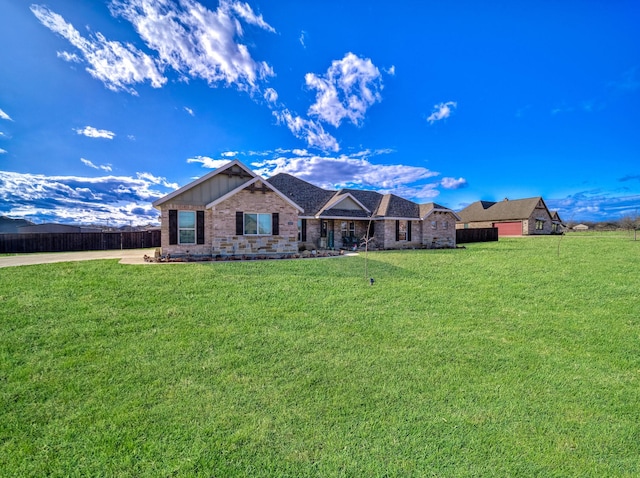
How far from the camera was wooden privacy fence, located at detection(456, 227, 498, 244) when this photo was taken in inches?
1161

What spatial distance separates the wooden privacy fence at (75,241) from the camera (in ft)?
64.2

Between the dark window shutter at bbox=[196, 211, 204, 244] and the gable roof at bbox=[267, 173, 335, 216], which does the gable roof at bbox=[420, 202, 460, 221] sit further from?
the dark window shutter at bbox=[196, 211, 204, 244]

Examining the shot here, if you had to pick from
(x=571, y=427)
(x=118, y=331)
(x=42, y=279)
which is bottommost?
(x=571, y=427)

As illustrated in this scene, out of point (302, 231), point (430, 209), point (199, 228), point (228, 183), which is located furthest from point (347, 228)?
point (199, 228)

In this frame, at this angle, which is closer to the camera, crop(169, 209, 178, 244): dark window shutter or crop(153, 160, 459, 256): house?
crop(169, 209, 178, 244): dark window shutter

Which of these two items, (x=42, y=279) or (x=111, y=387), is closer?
(x=111, y=387)

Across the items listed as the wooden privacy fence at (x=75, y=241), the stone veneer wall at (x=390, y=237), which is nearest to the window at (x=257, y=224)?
the stone veneer wall at (x=390, y=237)

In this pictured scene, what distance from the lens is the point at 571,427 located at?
3408 mm

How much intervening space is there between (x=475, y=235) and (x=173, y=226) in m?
28.4

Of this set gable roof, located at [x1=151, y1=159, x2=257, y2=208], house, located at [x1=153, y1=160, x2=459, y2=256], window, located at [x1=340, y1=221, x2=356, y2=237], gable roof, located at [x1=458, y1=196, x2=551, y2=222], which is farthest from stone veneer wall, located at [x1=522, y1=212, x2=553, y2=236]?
gable roof, located at [x1=151, y1=159, x2=257, y2=208]

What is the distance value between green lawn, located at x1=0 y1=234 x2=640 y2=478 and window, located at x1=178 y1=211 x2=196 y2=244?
236 inches

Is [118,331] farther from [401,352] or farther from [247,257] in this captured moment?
[247,257]

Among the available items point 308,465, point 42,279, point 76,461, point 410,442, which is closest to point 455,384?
point 410,442

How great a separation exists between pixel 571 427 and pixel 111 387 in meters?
5.85
